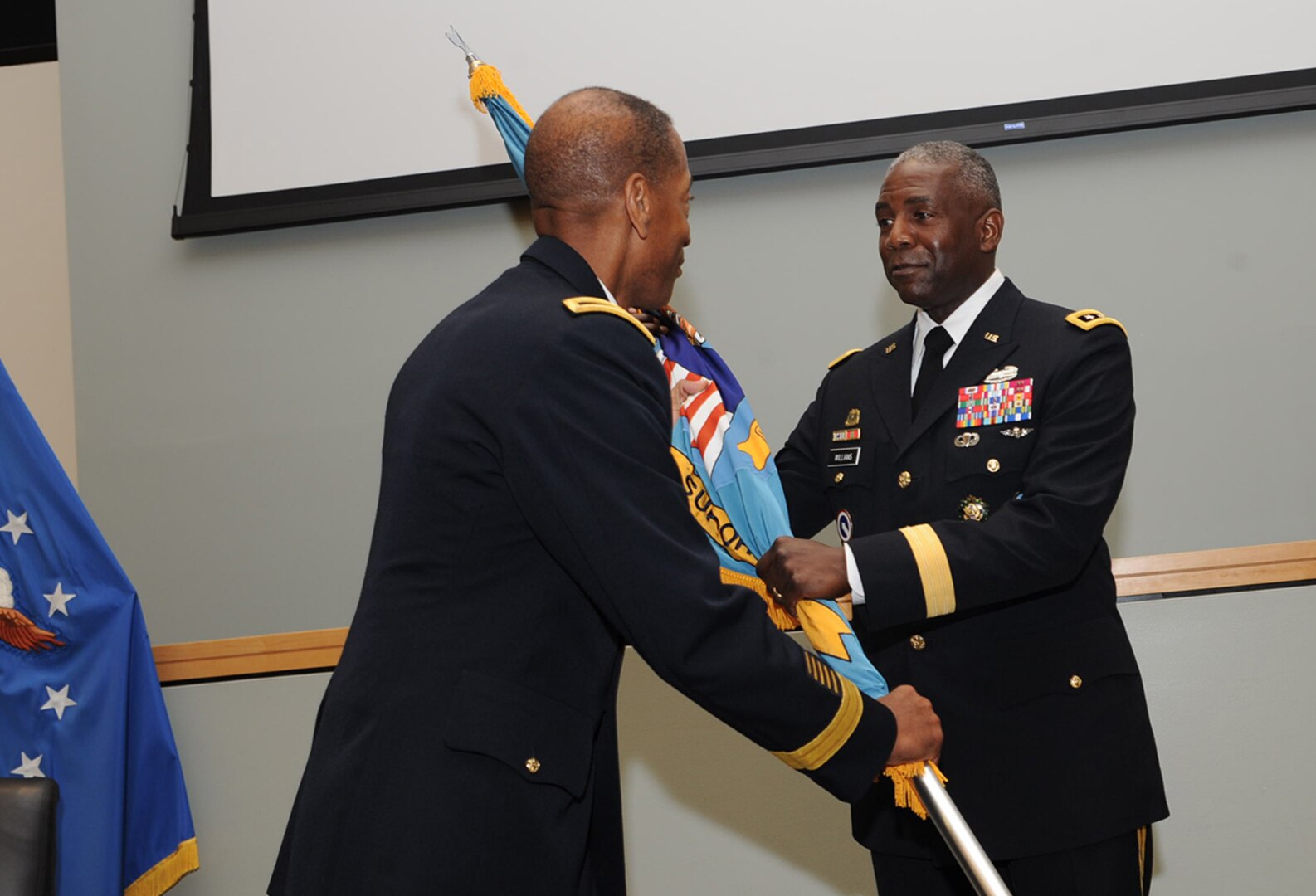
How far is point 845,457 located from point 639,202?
2.40 ft

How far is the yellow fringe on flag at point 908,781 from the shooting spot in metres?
1.76

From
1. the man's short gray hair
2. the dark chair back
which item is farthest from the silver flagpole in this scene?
the dark chair back

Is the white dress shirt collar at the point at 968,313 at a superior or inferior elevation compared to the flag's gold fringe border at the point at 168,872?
superior

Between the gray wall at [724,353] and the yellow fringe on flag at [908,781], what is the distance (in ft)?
3.87

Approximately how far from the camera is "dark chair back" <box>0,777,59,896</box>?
75.5 inches

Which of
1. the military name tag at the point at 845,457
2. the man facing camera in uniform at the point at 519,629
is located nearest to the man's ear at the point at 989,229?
the military name tag at the point at 845,457

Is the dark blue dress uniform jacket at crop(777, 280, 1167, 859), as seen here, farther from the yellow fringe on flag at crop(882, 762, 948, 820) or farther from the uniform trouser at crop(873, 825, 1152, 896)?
the yellow fringe on flag at crop(882, 762, 948, 820)

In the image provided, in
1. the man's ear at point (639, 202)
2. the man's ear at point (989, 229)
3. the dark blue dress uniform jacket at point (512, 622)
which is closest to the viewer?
the dark blue dress uniform jacket at point (512, 622)

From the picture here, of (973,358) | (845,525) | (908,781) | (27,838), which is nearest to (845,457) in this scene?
(845,525)

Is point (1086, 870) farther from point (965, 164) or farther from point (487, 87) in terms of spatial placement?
point (487, 87)

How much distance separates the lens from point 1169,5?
3023 millimetres

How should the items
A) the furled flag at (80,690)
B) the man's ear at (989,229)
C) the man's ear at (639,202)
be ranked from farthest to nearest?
the furled flag at (80,690) < the man's ear at (989,229) < the man's ear at (639,202)

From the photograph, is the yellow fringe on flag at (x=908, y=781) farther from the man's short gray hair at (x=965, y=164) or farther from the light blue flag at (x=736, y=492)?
the man's short gray hair at (x=965, y=164)

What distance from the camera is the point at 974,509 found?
79.8 inches
